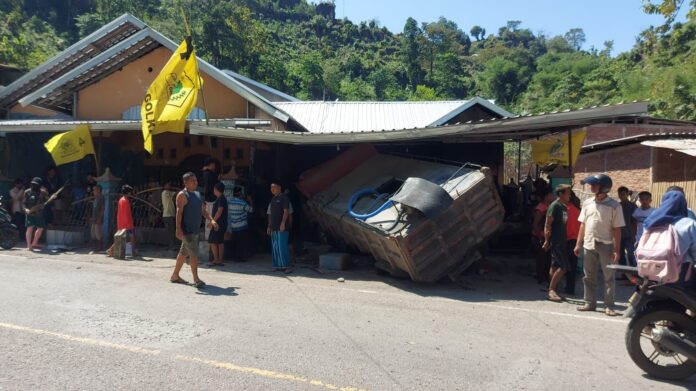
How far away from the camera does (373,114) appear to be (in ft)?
55.4

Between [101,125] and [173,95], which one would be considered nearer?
[173,95]

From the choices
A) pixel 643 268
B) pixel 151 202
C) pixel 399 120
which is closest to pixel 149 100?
pixel 151 202

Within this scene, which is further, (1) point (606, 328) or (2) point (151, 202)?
(2) point (151, 202)

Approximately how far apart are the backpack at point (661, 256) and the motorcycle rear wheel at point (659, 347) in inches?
13.2

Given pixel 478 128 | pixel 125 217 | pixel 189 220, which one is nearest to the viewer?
pixel 189 220

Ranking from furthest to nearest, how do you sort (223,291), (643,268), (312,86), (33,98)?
(312,86), (33,98), (223,291), (643,268)

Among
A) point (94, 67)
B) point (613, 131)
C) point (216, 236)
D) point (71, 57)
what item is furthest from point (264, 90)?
point (613, 131)

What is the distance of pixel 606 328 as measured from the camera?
5957 millimetres

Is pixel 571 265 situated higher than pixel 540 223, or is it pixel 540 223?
pixel 540 223

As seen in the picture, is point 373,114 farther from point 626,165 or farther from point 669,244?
point 669,244

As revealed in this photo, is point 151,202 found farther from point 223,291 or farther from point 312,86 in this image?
point 312,86

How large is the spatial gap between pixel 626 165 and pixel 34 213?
60.4ft

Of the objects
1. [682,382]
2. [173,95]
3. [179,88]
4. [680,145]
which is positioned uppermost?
[179,88]

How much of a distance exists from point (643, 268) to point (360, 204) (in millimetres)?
5367
